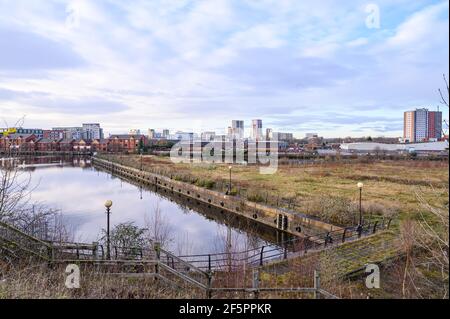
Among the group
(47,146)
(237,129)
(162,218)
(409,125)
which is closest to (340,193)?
(162,218)

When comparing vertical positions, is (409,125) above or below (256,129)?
above

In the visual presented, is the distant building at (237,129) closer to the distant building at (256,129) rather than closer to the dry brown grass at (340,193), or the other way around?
the distant building at (256,129)

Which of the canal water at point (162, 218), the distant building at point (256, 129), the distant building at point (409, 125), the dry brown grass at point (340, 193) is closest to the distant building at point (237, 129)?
the distant building at point (256, 129)

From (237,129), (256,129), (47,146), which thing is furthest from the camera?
(47,146)

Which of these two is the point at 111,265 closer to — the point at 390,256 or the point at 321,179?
the point at 390,256

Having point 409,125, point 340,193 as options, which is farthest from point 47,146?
point 409,125

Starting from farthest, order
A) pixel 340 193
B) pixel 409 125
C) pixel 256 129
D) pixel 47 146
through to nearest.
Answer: pixel 47 146 < pixel 256 129 < pixel 409 125 < pixel 340 193

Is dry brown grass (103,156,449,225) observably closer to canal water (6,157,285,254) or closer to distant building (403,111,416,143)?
canal water (6,157,285,254)

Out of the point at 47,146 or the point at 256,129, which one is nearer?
the point at 256,129

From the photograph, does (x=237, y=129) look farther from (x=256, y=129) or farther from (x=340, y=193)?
(x=340, y=193)

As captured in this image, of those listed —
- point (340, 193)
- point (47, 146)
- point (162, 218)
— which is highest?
point (47, 146)

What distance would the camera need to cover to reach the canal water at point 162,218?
15.9 m

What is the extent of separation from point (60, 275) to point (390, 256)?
9.86 m

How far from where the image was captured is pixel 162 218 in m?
21.9
